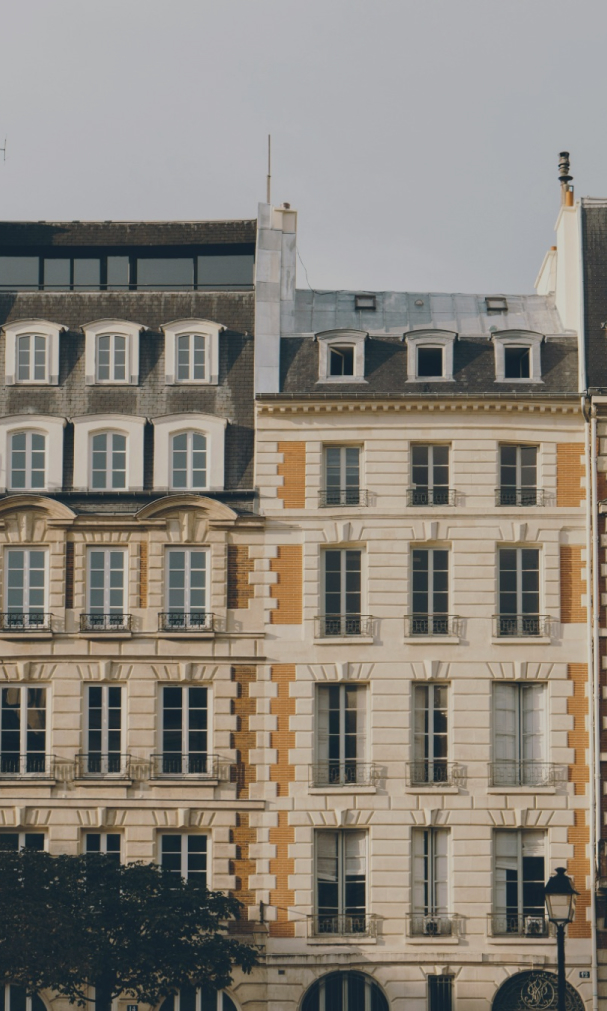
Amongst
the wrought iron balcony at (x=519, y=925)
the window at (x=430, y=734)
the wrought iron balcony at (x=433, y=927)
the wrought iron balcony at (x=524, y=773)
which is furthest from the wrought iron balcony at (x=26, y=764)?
the wrought iron balcony at (x=519, y=925)

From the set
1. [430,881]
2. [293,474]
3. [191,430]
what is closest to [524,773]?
[430,881]

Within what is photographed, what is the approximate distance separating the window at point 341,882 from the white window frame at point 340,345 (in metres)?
11.9

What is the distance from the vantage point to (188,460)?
48.9 m

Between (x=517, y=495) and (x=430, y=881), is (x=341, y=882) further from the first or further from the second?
(x=517, y=495)

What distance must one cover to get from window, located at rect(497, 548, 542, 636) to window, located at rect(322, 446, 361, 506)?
13.9 feet

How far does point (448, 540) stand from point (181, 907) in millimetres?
11811

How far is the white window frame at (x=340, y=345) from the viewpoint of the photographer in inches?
1934

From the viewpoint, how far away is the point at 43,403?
4953 centimetres

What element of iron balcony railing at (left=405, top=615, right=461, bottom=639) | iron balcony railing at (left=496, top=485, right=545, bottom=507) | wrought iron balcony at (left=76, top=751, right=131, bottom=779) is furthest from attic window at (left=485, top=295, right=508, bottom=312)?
wrought iron balcony at (left=76, top=751, right=131, bottom=779)

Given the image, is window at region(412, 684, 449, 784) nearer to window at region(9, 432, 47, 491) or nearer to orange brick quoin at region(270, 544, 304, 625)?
orange brick quoin at region(270, 544, 304, 625)

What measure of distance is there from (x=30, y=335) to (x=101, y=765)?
11903 mm

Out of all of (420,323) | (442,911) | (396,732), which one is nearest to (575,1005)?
(442,911)

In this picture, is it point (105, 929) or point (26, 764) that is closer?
point (105, 929)

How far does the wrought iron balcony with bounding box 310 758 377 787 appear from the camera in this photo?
46.8 metres
